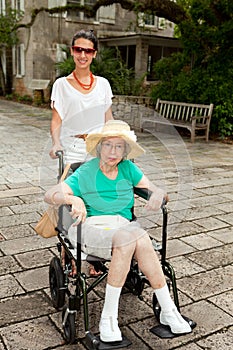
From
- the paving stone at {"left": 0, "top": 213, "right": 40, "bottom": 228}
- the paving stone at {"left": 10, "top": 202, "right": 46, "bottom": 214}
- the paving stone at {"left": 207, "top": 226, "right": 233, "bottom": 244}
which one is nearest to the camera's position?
the paving stone at {"left": 207, "top": 226, "right": 233, "bottom": 244}

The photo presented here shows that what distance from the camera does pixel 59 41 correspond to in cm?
1641

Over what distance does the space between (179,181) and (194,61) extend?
7.12m

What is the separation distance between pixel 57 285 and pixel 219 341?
0.91 meters

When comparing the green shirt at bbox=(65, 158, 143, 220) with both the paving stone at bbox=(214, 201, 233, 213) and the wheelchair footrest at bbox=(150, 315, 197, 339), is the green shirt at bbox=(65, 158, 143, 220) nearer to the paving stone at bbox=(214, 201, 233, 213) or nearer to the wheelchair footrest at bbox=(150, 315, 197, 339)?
the wheelchair footrest at bbox=(150, 315, 197, 339)

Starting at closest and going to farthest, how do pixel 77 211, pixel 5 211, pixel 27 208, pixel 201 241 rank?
pixel 77 211
pixel 201 241
pixel 5 211
pixel 27 208

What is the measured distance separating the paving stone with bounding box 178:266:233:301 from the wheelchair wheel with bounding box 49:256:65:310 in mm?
810

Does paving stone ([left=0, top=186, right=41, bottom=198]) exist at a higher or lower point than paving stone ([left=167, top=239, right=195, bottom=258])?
lower

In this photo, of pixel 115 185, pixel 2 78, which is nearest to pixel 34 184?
pixel 115 185

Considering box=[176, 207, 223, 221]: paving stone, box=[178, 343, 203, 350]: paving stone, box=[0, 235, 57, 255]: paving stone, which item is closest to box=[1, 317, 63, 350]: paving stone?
box=[178, 343, 203, 350]: paving stone

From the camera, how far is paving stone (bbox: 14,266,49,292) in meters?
2.66

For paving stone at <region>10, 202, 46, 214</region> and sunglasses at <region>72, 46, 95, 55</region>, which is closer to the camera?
sunglasses at <region>72, 46, 95, 55</region>

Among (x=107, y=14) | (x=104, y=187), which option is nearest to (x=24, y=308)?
(x=104, y=187)

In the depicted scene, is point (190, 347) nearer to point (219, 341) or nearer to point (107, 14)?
point (219, 341)

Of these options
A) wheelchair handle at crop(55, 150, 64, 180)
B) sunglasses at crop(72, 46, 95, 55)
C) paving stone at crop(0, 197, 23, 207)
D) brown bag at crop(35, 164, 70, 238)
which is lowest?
paving stone at crop(0, 197, 23, 207)
